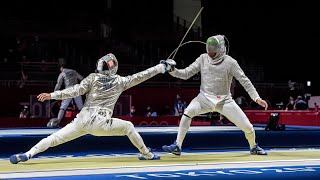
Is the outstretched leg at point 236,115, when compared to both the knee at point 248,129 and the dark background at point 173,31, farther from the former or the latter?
the dark background at point 173,31

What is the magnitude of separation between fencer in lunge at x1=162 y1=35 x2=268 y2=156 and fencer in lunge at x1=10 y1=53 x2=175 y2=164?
0.57m

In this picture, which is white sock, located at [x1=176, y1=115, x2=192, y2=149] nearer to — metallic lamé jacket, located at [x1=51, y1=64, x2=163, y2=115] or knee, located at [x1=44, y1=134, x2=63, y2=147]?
metallic lamé jacket, located at [x1=51, y1=64, x2=163, y2=115]

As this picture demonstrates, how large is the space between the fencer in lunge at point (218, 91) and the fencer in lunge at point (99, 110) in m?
0.57

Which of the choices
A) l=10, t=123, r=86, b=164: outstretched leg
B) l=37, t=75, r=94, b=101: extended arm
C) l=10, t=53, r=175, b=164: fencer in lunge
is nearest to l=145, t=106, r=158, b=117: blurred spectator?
l=10, t=53, r=175, b=164: fencer in lunge

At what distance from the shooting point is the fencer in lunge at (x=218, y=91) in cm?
486

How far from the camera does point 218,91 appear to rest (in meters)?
4.96

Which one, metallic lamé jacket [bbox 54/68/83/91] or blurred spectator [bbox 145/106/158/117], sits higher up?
metallic lamé jacket [bbox 54/68/83/91]

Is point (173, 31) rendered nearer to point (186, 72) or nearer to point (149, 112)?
point (149, 112)

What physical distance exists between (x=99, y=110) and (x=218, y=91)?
129cm

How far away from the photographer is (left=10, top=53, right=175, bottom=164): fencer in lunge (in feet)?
13.8

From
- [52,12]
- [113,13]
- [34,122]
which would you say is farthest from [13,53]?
[34,122]

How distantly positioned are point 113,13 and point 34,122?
350 inches

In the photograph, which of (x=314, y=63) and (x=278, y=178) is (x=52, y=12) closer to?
(x=314, y=63)

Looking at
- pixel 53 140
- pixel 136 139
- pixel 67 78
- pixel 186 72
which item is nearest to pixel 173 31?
pixel 67 78
